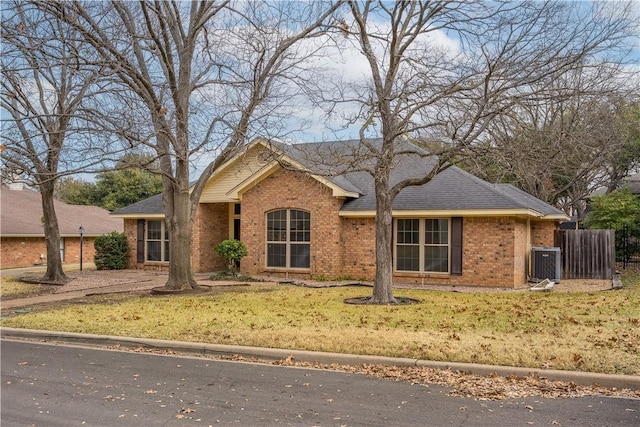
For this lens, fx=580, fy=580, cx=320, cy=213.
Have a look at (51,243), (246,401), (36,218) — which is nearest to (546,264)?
(246,401)

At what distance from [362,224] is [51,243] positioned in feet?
37.1

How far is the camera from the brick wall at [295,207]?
67.3ft

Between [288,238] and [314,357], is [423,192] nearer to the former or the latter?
[288,238]

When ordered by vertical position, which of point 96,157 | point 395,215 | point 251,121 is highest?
point 251,121

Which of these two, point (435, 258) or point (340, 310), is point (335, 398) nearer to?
point (340, 310)

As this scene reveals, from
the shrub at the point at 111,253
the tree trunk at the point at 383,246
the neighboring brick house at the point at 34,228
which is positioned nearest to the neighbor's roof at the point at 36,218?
the neighboring brick house at the point at 34,228

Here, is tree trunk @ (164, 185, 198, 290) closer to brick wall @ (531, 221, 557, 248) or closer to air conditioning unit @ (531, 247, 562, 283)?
air conditioning unit @ (531, 247, 562, 283)

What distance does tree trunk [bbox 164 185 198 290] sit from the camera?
17.5m

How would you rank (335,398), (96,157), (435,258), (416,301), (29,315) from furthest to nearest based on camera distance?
(435,258) < (416,301) < (96,157) < (29,315) < (335,398)

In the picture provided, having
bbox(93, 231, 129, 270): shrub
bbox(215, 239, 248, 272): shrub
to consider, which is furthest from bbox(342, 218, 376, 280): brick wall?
bbox(93, 231, 129, 270): shrub

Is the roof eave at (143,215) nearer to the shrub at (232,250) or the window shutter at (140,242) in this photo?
the window shutter at (140,242)

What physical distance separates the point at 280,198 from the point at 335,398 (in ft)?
50.3

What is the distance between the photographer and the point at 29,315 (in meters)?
12.7

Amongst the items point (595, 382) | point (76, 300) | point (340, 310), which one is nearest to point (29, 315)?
point (76, 300)
